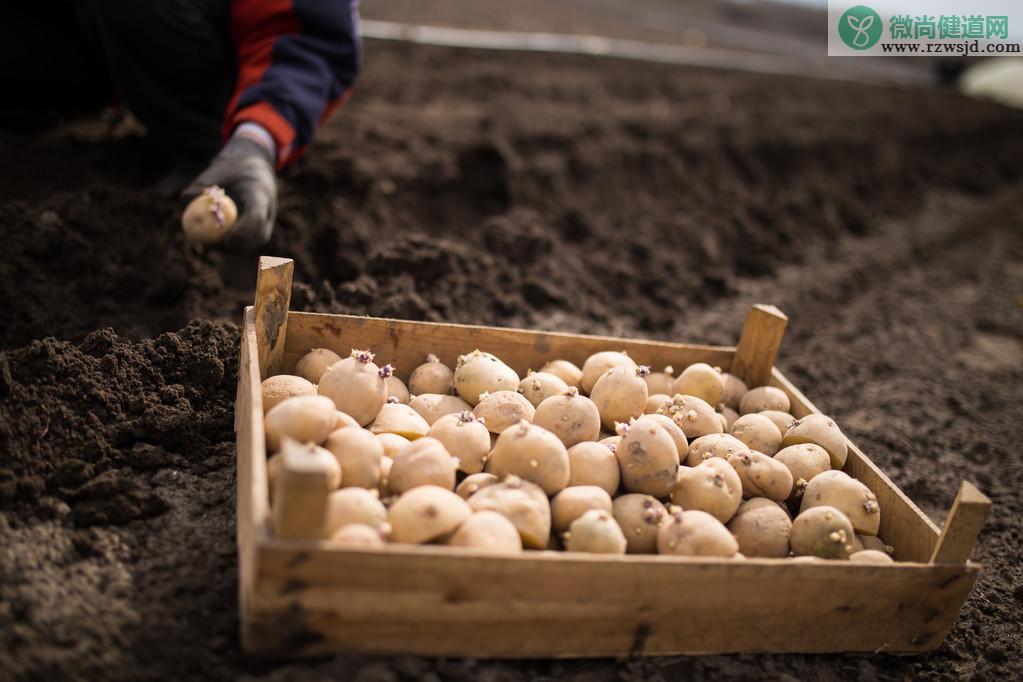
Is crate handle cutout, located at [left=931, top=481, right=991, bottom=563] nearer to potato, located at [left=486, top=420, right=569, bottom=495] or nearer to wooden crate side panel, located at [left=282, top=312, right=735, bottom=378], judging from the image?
potato, located at [left=486, top=420, right=569, bottom=495]

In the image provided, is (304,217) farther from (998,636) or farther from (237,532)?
(998,636)

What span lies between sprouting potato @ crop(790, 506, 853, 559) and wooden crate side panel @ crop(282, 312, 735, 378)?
3.25 ft

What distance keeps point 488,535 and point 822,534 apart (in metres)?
1.02

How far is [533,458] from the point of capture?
228cm

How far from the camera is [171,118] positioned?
428 cm

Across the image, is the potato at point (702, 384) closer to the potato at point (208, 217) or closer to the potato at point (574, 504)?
the potato at point (574, 504)

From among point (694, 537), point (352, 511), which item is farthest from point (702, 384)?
point (352, 511)

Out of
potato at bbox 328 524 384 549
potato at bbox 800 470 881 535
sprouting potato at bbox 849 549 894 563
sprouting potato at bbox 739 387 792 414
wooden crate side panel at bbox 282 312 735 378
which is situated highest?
wooden crate side panel at bbox 282 312 735 378

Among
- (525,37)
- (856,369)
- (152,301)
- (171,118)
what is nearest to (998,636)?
(856,369)

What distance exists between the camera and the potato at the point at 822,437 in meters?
2.74

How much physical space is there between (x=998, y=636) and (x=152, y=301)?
3.53 metres

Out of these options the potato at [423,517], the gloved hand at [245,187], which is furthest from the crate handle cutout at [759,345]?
the gloved hand at [245,187]

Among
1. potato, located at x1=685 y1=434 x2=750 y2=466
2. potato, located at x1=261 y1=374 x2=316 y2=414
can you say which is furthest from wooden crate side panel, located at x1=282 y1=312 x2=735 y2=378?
potato, located at x1=685 y1=434 x2=750 y2=466

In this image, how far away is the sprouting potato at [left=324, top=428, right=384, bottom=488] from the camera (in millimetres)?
2178
